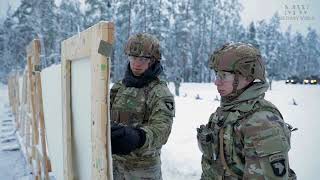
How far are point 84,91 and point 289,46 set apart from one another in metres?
75.9

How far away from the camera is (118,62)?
53.8m

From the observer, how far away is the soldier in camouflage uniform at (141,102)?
2.99 metres

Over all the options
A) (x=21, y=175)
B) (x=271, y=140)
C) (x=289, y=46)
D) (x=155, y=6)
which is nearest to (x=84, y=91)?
(x=271, y=140)

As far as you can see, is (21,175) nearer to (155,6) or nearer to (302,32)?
(155,6)

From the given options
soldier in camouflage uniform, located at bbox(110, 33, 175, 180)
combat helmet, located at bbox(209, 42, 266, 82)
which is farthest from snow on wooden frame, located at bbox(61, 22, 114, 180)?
combat helmet, located at bbox(209, 42, 266, 82)

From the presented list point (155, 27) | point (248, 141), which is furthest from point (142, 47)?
point (155, 27)

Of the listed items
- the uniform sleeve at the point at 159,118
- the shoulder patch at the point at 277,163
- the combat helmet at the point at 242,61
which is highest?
the combat helmet at the point at 242,61

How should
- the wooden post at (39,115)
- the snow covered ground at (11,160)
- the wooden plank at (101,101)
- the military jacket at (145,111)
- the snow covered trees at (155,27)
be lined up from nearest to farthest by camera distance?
the wooden plank at (101,101)
the military jacket at (145,111)
the wooden post at (39,115)
the snow covered ground at (11,160)
the snow covered trees at (155,27)

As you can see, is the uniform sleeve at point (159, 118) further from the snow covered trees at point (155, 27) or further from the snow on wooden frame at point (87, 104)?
the snow covered trees at point (155, 27)

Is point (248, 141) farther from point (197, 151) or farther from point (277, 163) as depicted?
point (197, 151)

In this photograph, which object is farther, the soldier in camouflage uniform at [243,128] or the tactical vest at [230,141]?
the tactical vest at [230,141]

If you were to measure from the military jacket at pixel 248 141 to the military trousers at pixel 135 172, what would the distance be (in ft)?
2.89

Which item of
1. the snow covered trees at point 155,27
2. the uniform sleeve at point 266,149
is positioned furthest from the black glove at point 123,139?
the snow covered trees at point 155,27

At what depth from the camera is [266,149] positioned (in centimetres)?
190
